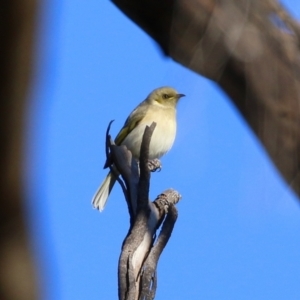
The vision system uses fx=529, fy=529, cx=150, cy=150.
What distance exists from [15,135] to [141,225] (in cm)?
189

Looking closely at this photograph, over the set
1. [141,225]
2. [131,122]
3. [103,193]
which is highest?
[131,122]

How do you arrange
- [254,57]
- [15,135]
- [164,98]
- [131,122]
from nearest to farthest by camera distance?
1. [15,135]
2. [254,57]
3. [131,122]
4. [164,98]

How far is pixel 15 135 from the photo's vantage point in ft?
1.12

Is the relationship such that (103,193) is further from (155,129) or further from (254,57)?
(254,57)

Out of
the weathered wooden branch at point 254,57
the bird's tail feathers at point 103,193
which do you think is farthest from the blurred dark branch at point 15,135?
the bird's tail feathers at point 103,193

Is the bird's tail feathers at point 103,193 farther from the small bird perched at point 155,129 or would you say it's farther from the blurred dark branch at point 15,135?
the blurred dark branch at point 15,135

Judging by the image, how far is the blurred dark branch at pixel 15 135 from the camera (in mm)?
335

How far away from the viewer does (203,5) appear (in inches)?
24.0

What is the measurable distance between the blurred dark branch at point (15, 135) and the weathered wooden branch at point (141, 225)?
5.27ft

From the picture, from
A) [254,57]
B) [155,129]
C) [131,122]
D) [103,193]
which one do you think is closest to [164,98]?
[131,122]

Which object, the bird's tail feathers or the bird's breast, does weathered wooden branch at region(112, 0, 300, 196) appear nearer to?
the bird's breast

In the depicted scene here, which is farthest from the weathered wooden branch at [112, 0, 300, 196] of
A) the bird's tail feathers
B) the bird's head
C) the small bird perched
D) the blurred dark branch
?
the bird's head

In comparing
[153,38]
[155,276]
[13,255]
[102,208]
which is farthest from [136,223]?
[102,208]

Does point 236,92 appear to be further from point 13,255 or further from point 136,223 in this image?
point 136,223
